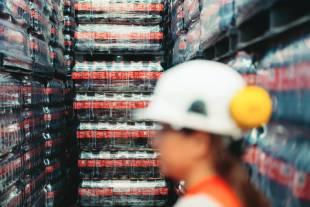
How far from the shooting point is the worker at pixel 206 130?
164 cm

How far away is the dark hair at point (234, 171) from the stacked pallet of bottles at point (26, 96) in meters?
2.70

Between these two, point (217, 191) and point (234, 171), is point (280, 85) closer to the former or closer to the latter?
point (234, 171)

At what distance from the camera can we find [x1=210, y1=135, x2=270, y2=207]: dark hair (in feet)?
5.34

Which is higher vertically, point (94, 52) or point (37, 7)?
point (37, 7)

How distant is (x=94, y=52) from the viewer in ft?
19.9

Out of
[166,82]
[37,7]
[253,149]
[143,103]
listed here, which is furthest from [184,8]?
[166,82]

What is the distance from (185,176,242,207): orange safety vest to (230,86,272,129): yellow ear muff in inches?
8.3

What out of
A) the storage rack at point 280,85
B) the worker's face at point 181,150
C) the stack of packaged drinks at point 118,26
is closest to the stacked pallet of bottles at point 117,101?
the stack of packaged drinks at point 118,26

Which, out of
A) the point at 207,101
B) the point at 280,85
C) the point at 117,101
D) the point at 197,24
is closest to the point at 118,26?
the point at 117,101

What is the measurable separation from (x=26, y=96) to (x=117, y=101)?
50.2 inches

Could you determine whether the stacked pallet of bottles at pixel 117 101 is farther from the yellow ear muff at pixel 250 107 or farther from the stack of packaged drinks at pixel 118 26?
the yellow ear muff at pixel 250 107

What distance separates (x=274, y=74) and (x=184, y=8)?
9.78 ft

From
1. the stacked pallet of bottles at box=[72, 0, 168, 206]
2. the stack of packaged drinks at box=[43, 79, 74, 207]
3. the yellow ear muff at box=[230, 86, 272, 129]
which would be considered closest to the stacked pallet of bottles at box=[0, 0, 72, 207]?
the stack of packaged drinks at box=[43, 79, 74, 207]

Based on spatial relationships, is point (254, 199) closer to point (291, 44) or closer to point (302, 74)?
point (302, 74)
